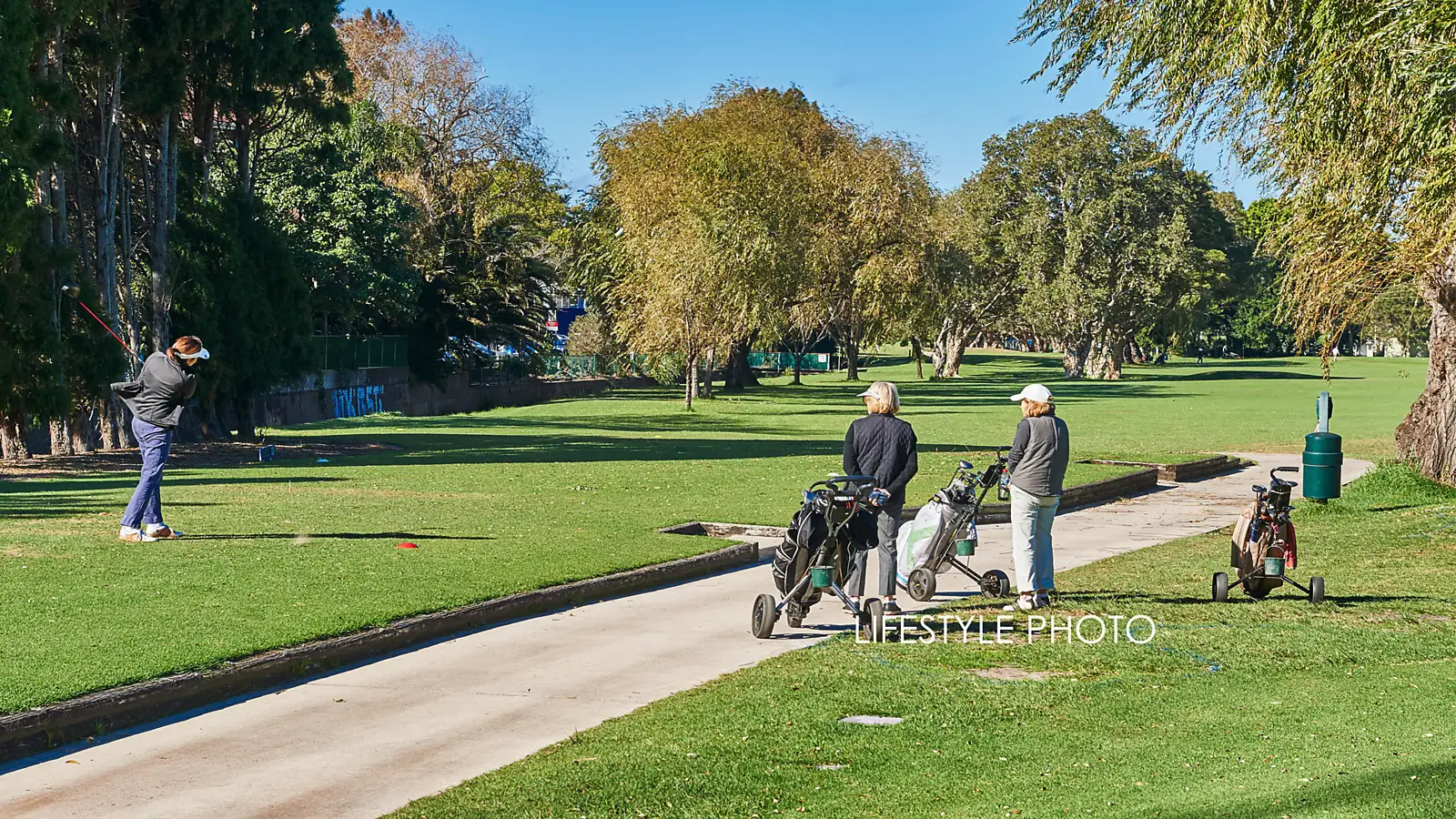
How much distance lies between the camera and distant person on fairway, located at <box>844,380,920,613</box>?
11.3 metres

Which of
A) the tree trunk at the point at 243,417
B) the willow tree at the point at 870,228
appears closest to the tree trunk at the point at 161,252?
the tree trunk at the point at 243,417

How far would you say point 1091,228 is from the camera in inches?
3474

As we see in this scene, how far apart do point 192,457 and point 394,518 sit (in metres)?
11.5

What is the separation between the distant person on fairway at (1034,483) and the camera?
11.9 m

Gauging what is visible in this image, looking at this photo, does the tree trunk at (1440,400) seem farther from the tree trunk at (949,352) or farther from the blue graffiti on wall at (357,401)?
the tree trunk at (949,352)

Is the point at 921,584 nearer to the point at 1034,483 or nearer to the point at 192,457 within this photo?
the point at 1034,483

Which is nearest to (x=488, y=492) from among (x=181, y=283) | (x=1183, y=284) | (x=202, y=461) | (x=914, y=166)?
(x=202, y=461)

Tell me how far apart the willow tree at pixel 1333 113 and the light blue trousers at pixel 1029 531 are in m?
4.50

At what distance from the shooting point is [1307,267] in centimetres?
1928

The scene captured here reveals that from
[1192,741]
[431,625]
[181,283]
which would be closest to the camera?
[1192,741]

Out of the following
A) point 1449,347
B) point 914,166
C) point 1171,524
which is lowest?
point 1171,524

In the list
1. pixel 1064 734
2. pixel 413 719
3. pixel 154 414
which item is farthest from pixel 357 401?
pixel 1064 734

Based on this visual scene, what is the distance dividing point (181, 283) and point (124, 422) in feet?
11.9

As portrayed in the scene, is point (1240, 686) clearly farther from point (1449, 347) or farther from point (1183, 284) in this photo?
point (1183, 284)
